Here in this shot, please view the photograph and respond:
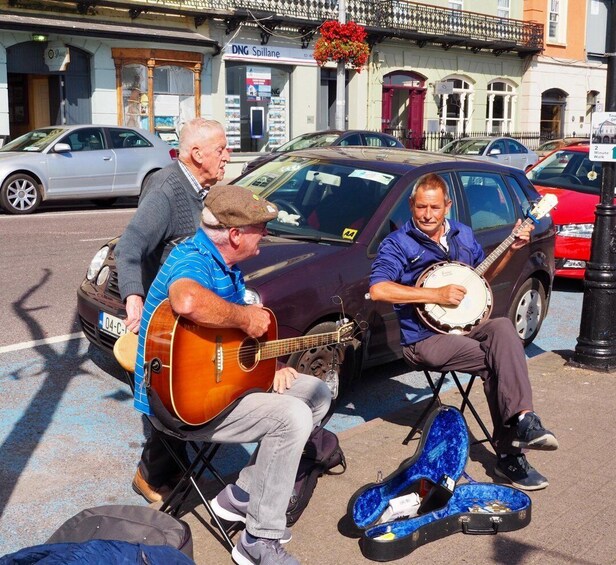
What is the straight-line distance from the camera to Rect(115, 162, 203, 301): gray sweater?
4289 mm

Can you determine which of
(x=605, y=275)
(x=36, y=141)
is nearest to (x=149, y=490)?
(x=605, y=275)

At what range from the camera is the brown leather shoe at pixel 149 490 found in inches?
171

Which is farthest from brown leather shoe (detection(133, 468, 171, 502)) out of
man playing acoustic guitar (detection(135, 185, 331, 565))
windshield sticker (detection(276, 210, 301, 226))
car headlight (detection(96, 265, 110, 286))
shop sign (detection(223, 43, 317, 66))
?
shop sign (detection(223, 43, 317, 66))

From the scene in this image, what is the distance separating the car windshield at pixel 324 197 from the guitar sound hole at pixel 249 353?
90.7 inches

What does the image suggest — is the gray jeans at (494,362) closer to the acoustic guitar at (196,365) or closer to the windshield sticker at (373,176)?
the acoustic guitar at (196,365)

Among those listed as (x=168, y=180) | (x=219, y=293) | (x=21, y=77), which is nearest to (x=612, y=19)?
(x=168, y=180)

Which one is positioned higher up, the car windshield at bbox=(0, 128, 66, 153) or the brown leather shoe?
the car windshield at bbox=(0, 128, 66, 153)

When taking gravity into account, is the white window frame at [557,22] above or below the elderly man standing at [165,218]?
above

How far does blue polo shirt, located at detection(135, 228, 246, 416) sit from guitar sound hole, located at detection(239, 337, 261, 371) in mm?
203

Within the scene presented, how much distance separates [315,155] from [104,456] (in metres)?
2.97

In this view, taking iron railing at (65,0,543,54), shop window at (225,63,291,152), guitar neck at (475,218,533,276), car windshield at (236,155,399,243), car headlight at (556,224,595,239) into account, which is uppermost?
iron railing at (65,0,543,54)

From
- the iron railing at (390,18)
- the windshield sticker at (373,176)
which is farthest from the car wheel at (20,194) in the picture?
the windshield sticker at (373,176)

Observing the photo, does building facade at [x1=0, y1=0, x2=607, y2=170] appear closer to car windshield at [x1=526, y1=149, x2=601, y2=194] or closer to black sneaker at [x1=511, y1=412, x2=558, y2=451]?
car windshield at [x1=526, y1=149, x2=601, y2=194]

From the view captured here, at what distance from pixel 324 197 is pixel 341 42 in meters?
20.4
